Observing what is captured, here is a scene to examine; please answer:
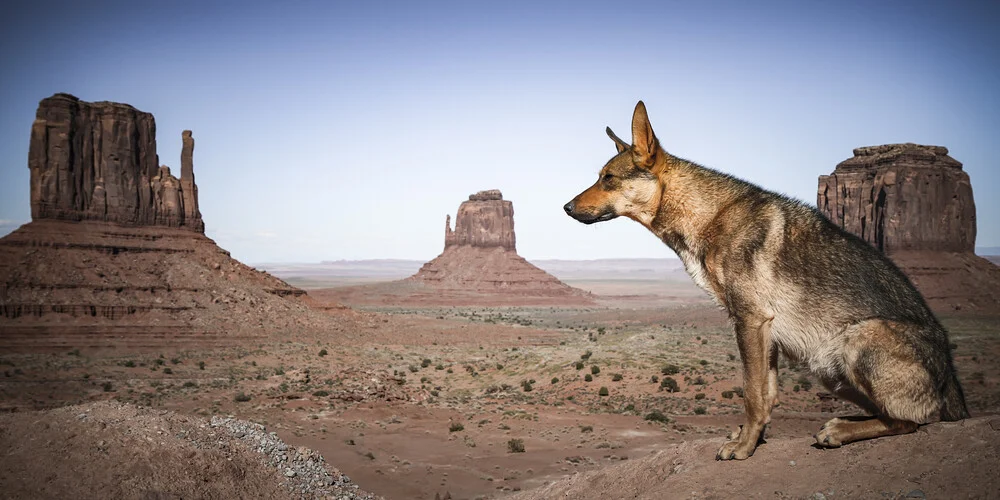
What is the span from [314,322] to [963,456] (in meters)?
58.7

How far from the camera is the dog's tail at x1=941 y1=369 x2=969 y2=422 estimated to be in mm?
4699

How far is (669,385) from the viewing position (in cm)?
2719

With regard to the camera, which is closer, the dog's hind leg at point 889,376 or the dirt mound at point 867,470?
the dirt mound at point 867,470

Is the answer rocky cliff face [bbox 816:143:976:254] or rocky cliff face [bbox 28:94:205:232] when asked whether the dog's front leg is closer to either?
rocky cliff face [bbox 28:94:205:232]

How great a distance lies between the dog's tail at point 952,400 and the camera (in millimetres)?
4699

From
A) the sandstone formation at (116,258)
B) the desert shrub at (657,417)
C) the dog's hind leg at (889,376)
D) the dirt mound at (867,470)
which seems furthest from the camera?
the sandstone formation at (116,258)

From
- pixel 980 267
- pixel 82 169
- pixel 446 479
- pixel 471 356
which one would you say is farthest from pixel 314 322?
pixel 980 267

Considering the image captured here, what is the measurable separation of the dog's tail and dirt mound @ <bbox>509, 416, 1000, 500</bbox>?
0.11 metres

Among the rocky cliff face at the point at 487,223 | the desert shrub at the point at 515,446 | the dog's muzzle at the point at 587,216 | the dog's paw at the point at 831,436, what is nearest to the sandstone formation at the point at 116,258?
the desert shrub at the point at 515,446

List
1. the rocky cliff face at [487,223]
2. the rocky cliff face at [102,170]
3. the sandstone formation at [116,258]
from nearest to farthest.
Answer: the sandstone formation at [116,258]
the rocky cliff face at [102,170]
the rocky cliff face at [487,223]

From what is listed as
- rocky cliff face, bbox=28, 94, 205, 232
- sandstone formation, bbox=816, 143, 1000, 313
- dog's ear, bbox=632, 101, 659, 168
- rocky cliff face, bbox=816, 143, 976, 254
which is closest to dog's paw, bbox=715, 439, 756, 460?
dog's ear, bbox=632, 101, 659, 168

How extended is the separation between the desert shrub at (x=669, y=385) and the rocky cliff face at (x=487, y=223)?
125 m

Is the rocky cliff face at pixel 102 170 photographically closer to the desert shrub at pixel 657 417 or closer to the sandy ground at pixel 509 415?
the sandy ground at pixel 509 415

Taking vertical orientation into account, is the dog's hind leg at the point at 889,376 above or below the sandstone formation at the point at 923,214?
below
